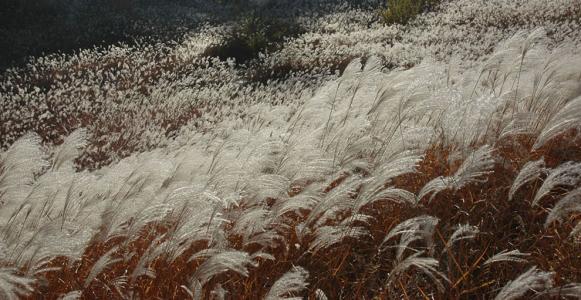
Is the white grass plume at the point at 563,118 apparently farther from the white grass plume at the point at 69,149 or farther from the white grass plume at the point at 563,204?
the white grass plume at the point at 69,149

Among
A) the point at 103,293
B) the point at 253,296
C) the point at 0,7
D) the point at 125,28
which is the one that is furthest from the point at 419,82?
the point at 0,7

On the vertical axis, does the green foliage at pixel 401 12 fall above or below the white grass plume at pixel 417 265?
below

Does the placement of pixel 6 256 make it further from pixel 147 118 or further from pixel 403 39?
pixel 403 39

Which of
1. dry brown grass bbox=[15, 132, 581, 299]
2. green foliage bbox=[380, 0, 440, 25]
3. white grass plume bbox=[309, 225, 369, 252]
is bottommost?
green foliage bbox=[380, 0, 440, 25]

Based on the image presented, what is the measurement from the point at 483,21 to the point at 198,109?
712 cm

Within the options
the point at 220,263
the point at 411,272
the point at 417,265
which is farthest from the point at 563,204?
the point at 220,263

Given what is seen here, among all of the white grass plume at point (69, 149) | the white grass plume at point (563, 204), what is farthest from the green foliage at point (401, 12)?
the white grass plume at point (563, 204)

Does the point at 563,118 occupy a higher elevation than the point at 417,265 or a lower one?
higher

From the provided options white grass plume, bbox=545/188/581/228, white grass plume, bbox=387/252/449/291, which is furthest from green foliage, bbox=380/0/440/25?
white grass plume, bbox=387/252/449/291

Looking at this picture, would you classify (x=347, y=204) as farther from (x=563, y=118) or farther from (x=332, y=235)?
(x=563, y=118)

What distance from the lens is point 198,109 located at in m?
9.80

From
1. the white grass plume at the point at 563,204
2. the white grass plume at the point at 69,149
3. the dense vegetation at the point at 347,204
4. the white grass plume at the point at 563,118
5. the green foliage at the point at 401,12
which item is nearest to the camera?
the white grass plume at the point at 563,204

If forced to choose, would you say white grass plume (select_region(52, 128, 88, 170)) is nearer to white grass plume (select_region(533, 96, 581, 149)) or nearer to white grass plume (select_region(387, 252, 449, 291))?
white grass plume (select_region(387, 252, 449, 291))

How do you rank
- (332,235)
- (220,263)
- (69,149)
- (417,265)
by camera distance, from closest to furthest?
1. (417,265)
2. (220,263)
3. (332,235)
4. (69,149)
